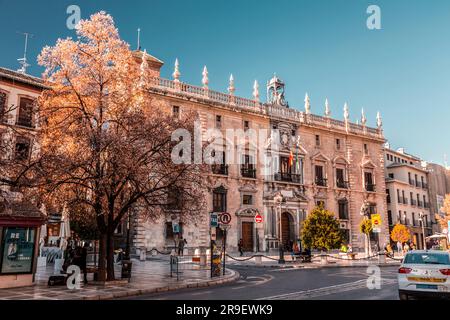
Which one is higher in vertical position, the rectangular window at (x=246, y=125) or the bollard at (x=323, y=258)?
the rectangular window at (x=246, y=125)

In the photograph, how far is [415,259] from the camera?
416 inches

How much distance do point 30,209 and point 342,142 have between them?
1441 inches

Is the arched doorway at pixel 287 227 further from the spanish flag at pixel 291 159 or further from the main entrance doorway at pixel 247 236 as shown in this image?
the spanish flag at pixel 291 159

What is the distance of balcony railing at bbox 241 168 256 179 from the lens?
1411 inches

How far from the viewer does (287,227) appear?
3891 centimetres

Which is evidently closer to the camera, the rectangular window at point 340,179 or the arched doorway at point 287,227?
the arched doorway at point 287,227

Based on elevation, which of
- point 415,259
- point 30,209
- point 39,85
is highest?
point 39,85

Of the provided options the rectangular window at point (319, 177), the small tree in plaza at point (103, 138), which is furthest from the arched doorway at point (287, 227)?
the small tree in plaza at point (103, 138)

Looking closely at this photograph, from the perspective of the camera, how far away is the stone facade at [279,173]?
108 feet

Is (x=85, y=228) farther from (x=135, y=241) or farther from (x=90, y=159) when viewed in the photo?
(x=90, y=159)

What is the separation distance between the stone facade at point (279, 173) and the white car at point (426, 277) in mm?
19649

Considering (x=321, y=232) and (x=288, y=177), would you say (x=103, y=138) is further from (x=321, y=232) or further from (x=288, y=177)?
(x=288, y=177)
